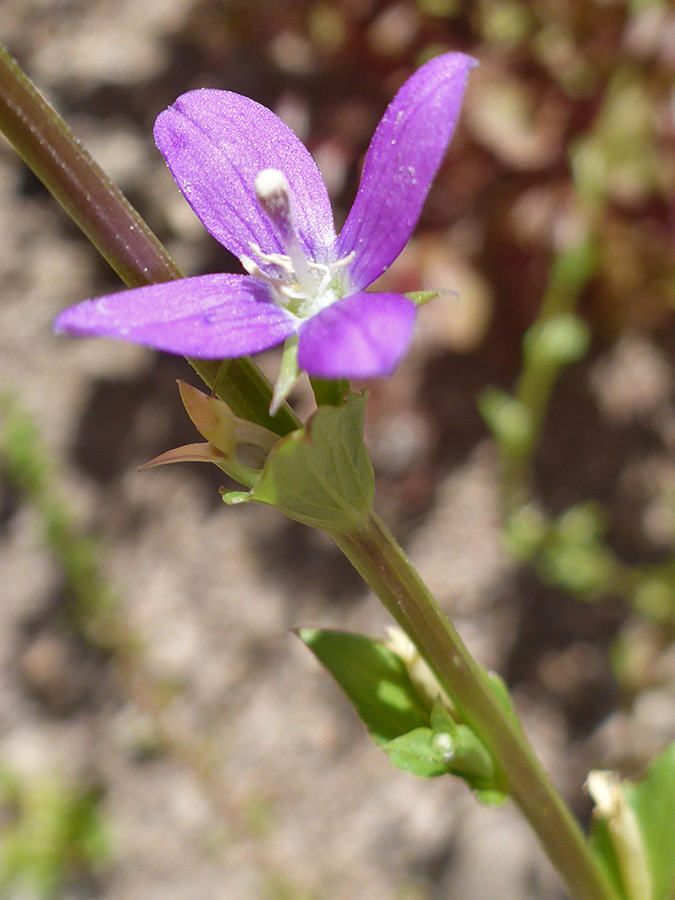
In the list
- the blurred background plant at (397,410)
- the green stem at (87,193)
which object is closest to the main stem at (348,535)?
the green stem at (87,193)

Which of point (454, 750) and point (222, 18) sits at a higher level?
point (222, 18)

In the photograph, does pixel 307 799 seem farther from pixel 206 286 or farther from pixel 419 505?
pixel 206 286

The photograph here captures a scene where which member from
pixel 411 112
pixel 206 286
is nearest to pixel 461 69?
pixel 411 112

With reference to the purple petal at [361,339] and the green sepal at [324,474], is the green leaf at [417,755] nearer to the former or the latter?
the green sepal at [324,474]

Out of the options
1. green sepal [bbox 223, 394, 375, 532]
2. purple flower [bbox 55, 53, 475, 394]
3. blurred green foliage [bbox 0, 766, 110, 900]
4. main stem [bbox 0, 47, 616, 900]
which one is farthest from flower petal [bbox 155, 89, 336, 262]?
blurred green foliage [bbox 0, 766, 110, 900]

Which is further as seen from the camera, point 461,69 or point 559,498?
point 559,498
